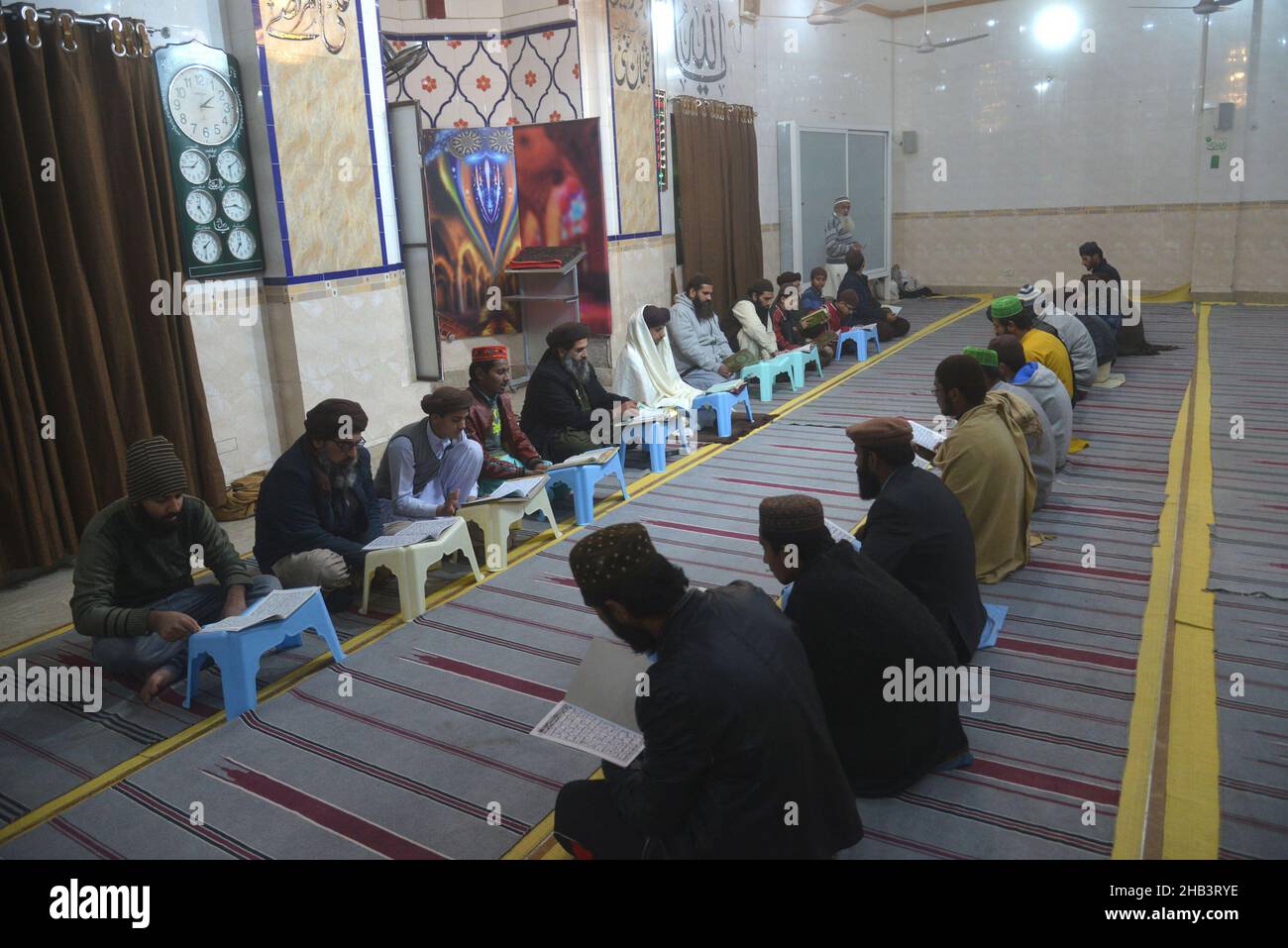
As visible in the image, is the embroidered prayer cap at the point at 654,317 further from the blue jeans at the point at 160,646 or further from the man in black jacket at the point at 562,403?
the blue jeans at the point at 160,646

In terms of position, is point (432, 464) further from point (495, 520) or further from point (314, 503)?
point (314, 503)

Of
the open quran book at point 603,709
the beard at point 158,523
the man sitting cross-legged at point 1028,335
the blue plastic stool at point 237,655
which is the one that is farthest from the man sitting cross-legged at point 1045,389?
the beard at point 158,523

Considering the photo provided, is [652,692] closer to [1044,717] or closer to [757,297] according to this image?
[1044,717]

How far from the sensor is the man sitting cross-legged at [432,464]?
4.59m

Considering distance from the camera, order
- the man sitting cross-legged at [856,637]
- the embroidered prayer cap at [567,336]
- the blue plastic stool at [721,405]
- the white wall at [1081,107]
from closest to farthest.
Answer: the man sitting cross-legged at [856,637] < the embroidered prayer cap at [567,336] < the blue plastic stool at [721,405] < the white wall at [1081,107]

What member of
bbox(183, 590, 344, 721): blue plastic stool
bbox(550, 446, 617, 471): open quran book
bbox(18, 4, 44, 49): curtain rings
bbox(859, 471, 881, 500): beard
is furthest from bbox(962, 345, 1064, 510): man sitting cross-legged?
bbox(18, 4, 44, 49): curtain rings

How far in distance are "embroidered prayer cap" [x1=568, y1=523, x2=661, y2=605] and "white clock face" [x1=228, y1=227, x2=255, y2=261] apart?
177 inches

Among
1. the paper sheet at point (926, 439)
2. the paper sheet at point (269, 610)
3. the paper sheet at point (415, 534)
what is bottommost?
the paper sheet at point (269, 610)

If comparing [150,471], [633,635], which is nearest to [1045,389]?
A: [633,635]

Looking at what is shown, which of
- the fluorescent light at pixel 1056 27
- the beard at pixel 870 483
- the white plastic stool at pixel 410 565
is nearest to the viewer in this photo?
the beard at pixel 870 483

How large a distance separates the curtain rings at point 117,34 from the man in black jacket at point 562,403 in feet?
8.65

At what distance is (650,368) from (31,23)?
3.92m
